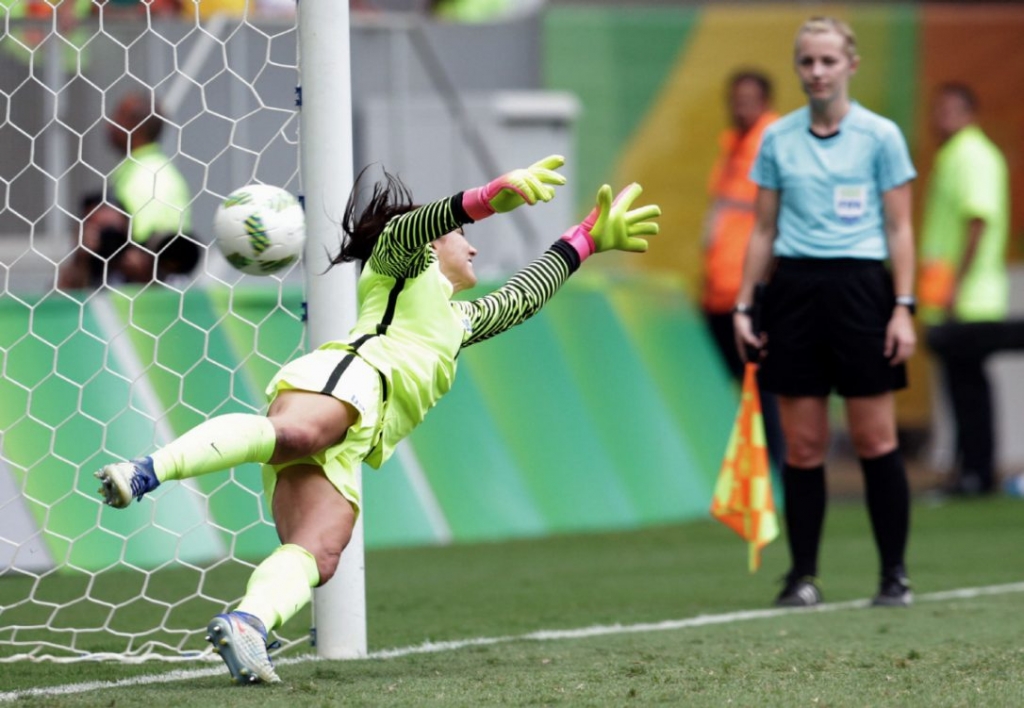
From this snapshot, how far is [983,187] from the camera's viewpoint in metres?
10.6

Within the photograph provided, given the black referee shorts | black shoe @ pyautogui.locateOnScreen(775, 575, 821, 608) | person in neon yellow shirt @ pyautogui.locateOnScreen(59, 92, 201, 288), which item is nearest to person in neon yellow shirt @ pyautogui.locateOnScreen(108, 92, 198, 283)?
person in neon yellow shirt @ pyautogui.locateOnScreen(59, 92, 201, 288)

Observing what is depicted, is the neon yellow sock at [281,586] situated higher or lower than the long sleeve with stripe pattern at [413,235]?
lower

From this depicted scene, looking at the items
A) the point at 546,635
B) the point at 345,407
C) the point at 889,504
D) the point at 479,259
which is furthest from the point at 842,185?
the point at 479,259

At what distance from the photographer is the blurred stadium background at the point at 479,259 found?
7.32 m

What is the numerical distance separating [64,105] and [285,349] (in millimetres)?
2020

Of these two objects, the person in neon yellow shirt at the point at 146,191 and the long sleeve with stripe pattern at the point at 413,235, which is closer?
the long sleeve with stripe pattern at the point at 413,235

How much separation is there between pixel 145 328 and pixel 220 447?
3.67 m

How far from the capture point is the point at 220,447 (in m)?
4.45

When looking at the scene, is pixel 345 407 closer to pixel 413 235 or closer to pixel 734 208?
pixel 413 235

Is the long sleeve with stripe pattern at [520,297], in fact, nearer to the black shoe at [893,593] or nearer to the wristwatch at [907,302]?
the wristwatch at [907,302]

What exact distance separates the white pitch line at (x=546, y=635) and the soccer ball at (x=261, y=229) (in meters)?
1.15

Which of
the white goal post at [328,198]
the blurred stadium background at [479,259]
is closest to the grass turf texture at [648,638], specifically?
the white goal post at [328,198]

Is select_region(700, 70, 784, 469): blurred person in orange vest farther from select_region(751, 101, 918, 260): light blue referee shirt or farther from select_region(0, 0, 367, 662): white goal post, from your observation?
select_region(751, 101, 918, 260): light blue referee shirt

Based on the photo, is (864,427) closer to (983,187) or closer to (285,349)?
(285,349)
